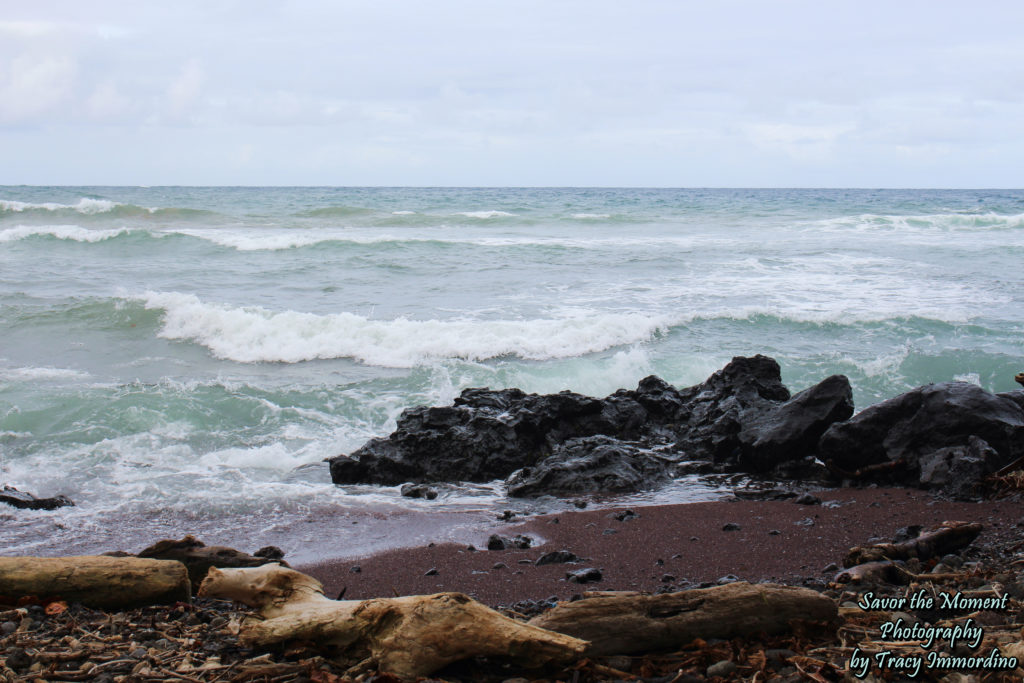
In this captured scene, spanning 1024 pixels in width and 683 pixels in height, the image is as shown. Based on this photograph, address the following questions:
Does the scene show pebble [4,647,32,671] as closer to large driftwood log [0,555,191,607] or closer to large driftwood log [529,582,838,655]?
large driftwood log [0,555,191,607]

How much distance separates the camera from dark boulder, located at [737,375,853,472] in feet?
22.5

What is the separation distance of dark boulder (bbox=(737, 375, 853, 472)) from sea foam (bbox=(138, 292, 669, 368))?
14.9 ft

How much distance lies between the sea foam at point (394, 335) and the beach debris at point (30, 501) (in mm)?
5133

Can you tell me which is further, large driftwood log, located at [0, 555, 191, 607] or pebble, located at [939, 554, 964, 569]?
pebble, located at [939, 554, 964, 569]

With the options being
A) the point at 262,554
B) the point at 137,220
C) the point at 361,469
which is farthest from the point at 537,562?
the point at 137,220

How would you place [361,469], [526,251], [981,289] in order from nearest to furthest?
[361,469] → [981,289] → [526,251]

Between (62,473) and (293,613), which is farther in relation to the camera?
(62,473)

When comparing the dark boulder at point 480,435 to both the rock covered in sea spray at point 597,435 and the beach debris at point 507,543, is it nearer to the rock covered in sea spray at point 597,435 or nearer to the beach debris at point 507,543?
the rock covered in sea spray at point 597,435

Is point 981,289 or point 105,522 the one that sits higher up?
point 981,289

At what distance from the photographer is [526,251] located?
2330 cm

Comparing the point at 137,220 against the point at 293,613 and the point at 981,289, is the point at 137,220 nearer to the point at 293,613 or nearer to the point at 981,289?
the point at 981,289

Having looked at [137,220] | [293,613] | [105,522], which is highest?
[137,220]

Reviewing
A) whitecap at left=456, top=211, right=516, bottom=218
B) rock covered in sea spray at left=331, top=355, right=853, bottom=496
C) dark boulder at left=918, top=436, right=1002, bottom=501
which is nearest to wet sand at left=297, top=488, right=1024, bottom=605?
dark boulder at left=918, top=436, right=1002, bottom=501

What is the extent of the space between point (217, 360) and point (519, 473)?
20.2 feet
